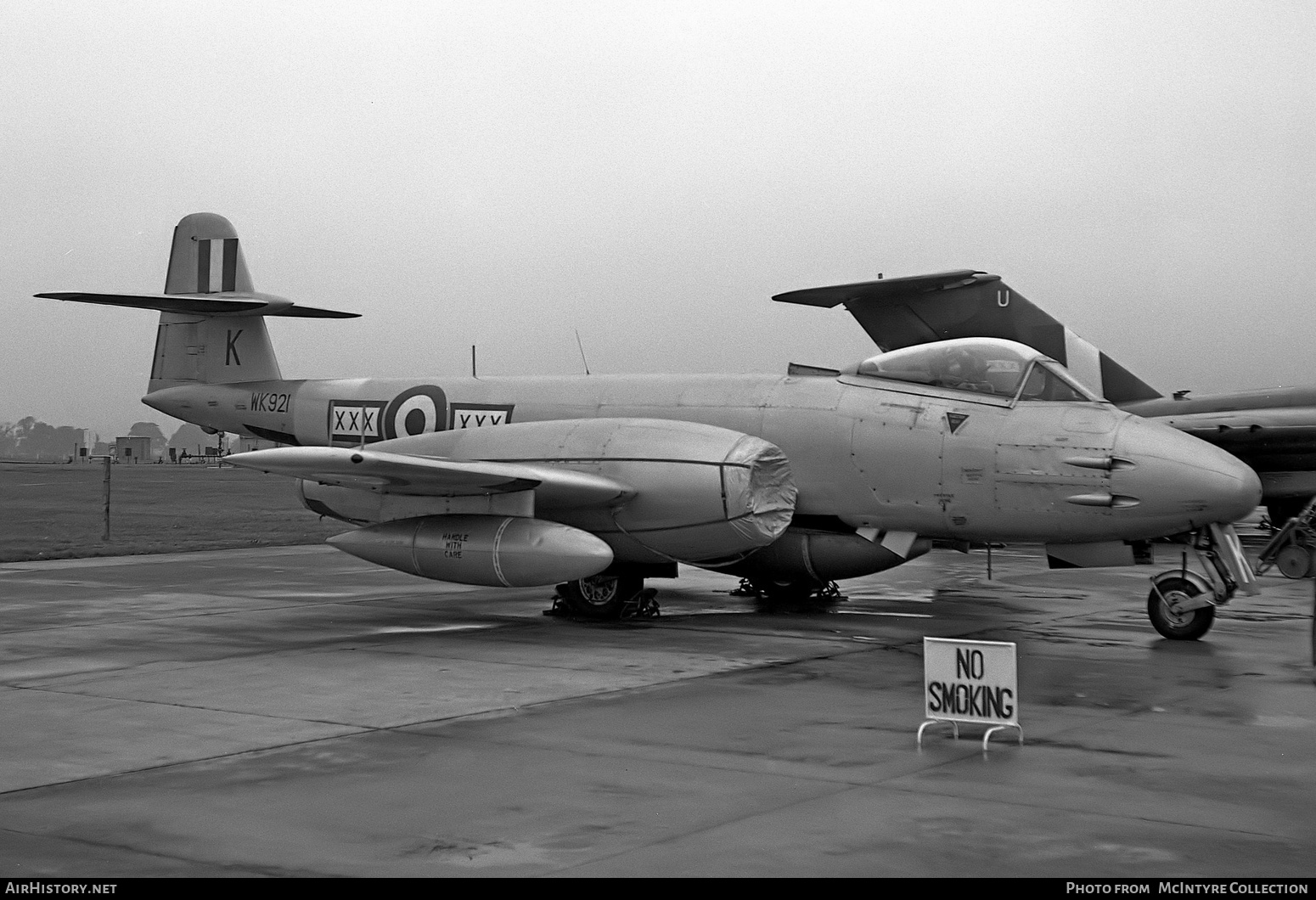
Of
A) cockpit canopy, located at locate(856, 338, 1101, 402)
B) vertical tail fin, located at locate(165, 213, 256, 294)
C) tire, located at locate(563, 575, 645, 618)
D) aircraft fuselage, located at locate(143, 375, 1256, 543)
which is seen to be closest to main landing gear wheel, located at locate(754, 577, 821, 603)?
aircraft fuselage, located at locate(143, 375, 1256, 543)

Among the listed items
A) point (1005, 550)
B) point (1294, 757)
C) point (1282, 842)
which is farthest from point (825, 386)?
point (1005, 550)

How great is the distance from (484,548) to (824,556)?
3.38m

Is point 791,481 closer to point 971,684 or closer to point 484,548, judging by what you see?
point 484,548

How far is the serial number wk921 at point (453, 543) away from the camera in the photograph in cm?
1159

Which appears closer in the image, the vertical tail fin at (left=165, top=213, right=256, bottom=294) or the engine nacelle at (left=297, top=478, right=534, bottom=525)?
the engine nacelle at (left=297, top=478, right=534, bottom=525)

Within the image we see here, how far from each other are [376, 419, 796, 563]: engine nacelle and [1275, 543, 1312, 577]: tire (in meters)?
4.48

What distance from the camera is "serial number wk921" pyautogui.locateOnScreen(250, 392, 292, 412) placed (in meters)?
16.0

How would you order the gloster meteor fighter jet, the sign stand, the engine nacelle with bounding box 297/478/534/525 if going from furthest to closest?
the engine nacelle with bounding box 297/478/534/525 < the gloster meteor fighter jet < the sign stand

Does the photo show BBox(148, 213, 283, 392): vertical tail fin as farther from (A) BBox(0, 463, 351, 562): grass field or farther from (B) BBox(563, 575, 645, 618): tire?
(B) BBox(563, 575, 645, 618): tire

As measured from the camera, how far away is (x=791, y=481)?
12242mm

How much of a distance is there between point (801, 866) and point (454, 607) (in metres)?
9.63

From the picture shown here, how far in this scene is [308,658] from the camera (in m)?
9.93

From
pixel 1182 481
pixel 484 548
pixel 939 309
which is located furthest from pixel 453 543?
pixel 939 309
